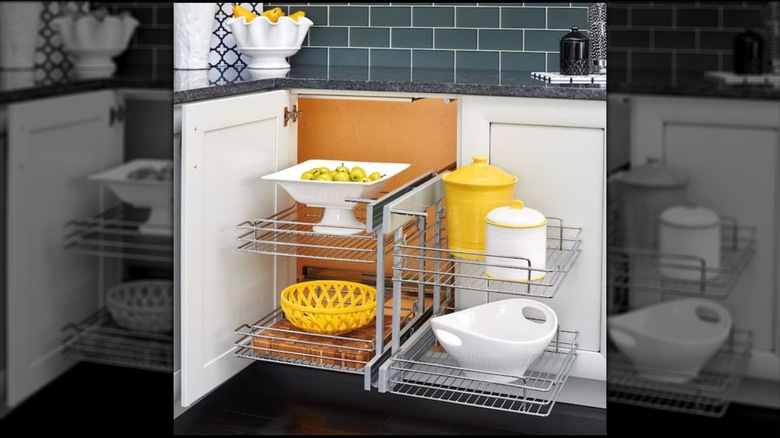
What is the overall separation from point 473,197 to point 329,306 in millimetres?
633

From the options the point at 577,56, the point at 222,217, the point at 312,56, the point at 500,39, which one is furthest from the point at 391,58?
the point at 222,217

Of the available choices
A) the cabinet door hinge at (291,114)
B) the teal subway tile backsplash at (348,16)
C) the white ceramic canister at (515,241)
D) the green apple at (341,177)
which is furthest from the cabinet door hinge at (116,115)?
the teal subway tile backsplash at (348,16)

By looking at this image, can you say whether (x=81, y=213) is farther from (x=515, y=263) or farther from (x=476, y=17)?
(x=476, y=17)

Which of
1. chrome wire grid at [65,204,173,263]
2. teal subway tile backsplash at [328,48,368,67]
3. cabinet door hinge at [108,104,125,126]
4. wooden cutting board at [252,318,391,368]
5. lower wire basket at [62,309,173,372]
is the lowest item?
wooden cutting board at [252,318,391,368]

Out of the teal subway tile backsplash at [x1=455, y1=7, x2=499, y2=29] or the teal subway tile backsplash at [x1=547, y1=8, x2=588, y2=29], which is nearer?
the teal subway tile backsplash at [x1=547, y1=8, x2=588, y2=29]

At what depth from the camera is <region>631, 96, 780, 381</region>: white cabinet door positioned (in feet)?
1.40

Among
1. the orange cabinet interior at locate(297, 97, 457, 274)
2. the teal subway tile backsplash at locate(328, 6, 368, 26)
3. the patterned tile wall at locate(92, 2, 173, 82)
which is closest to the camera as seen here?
the patterned tile wall at locate(92, 2, 173, 82)

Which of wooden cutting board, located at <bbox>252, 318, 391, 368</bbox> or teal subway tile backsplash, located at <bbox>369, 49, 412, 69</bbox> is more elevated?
teal subway tile backsplash, located at <bbox>369, 49, 412, 69</bbox>

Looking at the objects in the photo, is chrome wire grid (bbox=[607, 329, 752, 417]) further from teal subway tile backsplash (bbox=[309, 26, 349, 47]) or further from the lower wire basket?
teal subway tile backsplash (bbox=[309, 26, 349, 47])

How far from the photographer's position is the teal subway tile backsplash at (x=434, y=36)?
10.3ft

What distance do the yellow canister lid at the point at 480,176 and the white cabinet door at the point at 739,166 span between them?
6.05 feet

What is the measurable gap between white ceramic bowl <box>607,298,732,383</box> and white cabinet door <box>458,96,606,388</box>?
197 cm

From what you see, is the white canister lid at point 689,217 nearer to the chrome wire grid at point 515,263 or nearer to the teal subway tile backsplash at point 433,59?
the chrome wire grid at point 515,263

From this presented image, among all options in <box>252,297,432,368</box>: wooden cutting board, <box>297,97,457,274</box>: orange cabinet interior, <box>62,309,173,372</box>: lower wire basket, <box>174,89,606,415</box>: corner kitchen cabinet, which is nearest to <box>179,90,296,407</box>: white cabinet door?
<box>174,89,606,415</box>: corner kitchen cabinet
